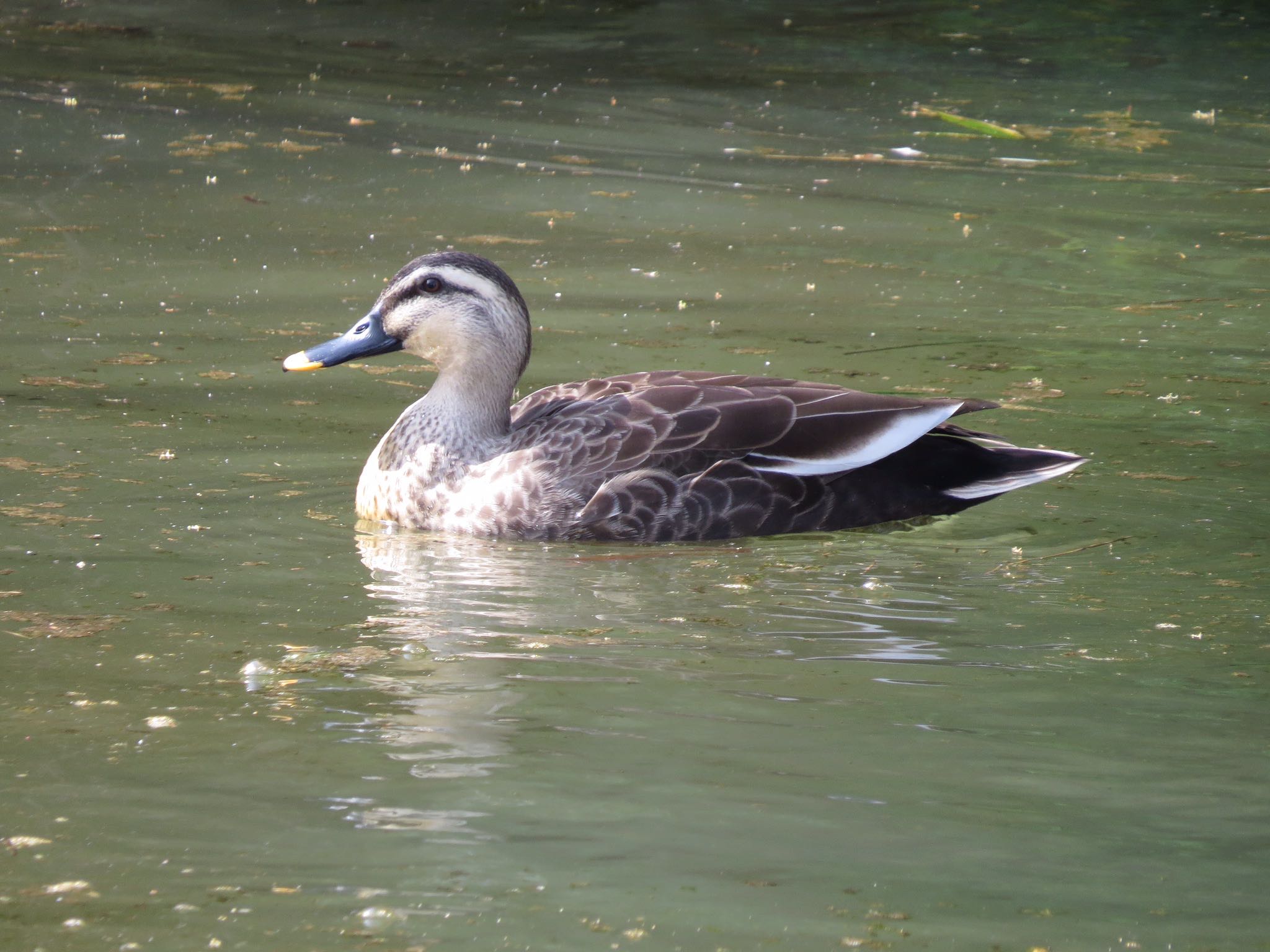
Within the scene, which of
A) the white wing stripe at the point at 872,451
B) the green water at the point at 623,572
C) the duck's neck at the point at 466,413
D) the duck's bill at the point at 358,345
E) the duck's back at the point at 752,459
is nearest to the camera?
the green water at the point at 623,572

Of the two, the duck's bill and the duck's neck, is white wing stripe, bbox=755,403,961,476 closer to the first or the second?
the duck's neck

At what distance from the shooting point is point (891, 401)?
6949mm

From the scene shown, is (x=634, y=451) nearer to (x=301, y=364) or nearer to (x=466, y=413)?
(x=466, y=413)

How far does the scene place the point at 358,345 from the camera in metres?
7.25

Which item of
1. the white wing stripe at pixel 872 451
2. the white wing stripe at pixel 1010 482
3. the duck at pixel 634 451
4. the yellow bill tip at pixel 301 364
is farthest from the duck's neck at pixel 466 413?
the white wing stripe at pixel 1010 482

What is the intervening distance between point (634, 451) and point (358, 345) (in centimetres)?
126

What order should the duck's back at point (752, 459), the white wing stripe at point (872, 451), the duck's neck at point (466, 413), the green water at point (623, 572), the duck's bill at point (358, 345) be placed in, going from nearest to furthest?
1. the green water at point (623, 572)
2. the duck's back at point (752, 459)
3. the white wing stripe at point (872, 451)
4. the duck's neck at point (466, 413)
5. the duck's bill at point (358, 345)

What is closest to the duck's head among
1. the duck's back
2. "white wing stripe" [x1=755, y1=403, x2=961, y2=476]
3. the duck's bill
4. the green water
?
the duck's bill

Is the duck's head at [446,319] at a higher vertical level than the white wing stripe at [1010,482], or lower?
higher

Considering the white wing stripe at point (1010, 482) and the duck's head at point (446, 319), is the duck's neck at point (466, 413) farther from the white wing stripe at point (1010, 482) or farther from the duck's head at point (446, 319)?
the white wing stripe at point (1010, 482)

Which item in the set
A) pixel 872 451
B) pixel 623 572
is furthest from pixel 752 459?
pixel 623 572

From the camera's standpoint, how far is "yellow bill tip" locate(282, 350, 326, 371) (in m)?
7.10

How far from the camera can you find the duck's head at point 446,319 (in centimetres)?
721

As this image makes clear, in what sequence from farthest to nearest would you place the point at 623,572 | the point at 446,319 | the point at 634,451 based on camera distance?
1. the point at 446,319
2. the point at 634,451
3. the point at 623,572
